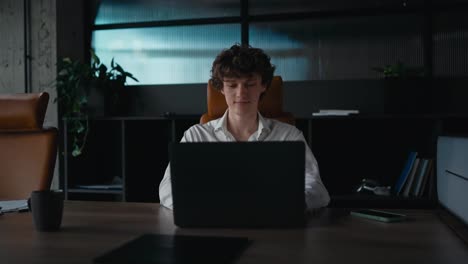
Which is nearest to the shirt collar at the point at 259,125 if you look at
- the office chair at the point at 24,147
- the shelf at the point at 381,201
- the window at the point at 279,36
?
the office chair at the point at 24,147

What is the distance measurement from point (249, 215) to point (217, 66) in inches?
31.9

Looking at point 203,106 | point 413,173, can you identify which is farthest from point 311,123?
point 203,106

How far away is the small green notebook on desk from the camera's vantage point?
79 centimetres

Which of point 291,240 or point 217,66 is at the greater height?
point 217,66

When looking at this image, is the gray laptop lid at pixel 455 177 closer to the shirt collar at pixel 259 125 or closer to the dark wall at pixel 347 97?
the shirt collar at pixel 259 125

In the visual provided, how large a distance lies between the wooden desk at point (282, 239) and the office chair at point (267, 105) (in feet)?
2.39

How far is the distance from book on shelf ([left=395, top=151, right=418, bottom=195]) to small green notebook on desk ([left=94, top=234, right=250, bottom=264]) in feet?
6.75

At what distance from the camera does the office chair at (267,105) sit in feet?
6.35

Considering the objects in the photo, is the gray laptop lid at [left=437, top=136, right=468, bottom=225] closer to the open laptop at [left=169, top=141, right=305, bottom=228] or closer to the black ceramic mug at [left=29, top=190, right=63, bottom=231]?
the open laptop at [left=169, top=141, right=305, bottom=228]

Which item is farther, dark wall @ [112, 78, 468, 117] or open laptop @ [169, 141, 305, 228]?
dark wall @ [112, 78, 468, 117]

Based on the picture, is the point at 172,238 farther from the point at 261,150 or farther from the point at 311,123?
the point at 311,123

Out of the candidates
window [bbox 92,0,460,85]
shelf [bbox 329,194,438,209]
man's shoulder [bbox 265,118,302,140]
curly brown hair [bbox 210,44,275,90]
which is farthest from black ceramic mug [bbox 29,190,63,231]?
window [bbox 92,0,460,85]

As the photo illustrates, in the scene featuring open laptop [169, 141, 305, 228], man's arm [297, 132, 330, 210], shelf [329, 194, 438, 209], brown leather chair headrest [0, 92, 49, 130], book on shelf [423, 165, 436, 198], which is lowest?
shelf [329, 194, 438, 209]

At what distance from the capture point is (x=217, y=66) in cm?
170
